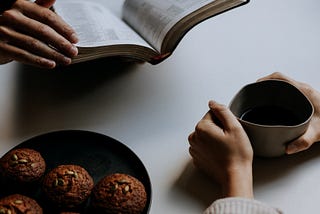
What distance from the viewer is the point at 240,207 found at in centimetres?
73

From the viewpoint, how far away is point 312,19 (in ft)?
3.98

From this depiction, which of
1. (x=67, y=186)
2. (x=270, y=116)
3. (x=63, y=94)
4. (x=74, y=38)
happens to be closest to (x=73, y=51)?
(x=74, y=38)

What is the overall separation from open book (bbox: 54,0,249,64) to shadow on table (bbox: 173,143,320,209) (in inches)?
9.7

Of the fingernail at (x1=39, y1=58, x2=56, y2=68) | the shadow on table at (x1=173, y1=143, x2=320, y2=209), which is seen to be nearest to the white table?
the shadow on table at (x1=173, y1=143, x2=320, y2=209)

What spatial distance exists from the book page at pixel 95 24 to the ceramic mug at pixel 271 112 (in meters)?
0.24

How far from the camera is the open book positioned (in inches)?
37.5

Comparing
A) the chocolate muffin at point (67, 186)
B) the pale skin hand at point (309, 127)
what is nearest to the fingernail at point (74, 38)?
the chocolate muffin at point (67, 186)

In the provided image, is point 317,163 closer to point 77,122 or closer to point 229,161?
point 229,161

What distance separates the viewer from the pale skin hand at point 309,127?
33.2 inches

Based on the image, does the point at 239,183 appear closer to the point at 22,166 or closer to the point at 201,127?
the point at 201,127

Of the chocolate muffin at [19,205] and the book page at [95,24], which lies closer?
the chocolate muffin at [19,205]

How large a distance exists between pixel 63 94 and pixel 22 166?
0.85 feet

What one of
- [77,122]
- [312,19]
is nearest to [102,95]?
[77,122]

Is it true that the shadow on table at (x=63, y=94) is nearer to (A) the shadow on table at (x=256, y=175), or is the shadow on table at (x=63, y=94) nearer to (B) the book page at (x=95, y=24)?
(B) the book page at (x=95, y=24)
